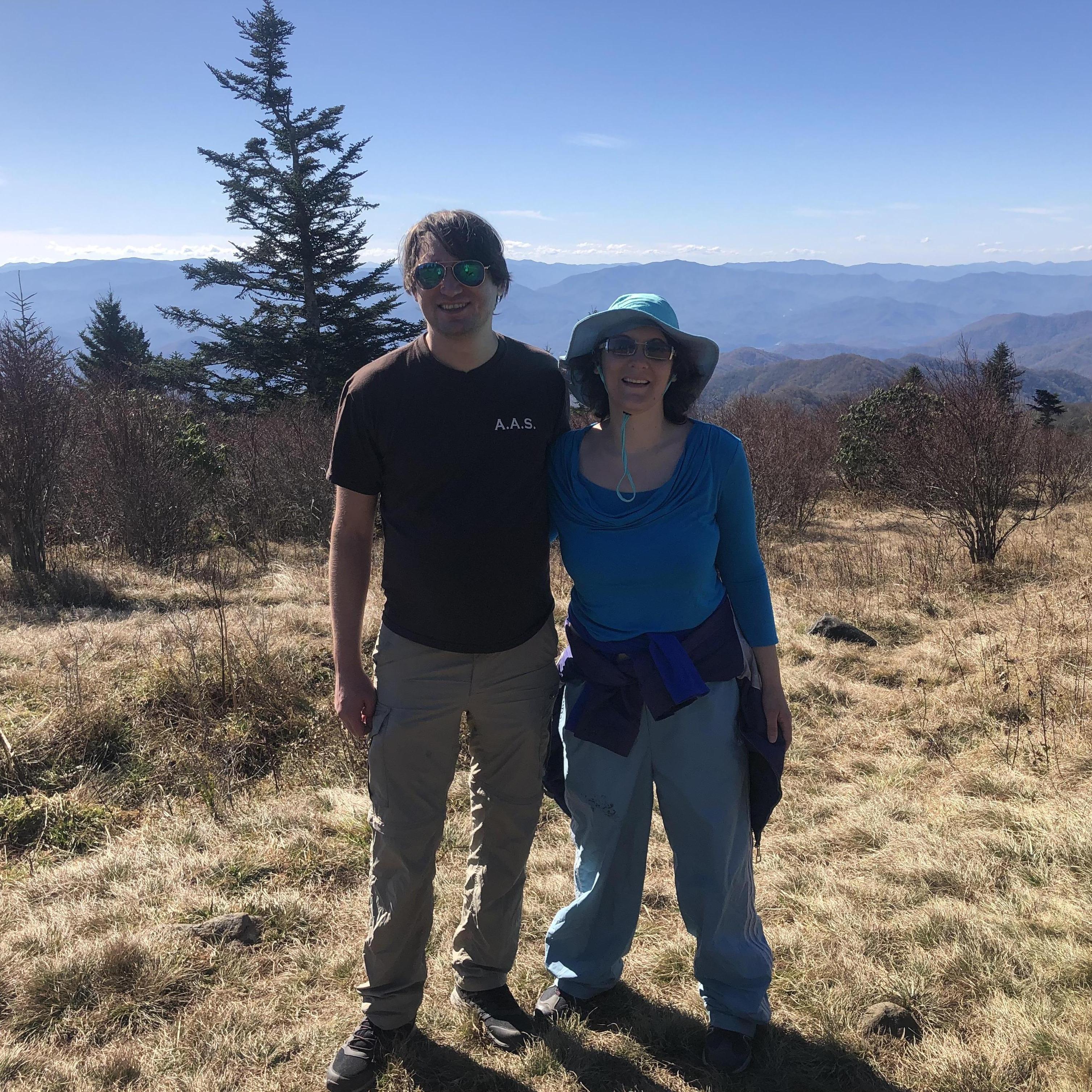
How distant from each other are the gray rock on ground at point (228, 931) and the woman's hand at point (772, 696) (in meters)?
1.93

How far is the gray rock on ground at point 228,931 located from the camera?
2633 mm

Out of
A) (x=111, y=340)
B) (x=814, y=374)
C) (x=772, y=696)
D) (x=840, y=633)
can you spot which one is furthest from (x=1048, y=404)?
(x=814, y=374)

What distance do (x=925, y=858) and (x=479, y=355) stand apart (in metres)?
2.61

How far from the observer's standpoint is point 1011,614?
6.68m

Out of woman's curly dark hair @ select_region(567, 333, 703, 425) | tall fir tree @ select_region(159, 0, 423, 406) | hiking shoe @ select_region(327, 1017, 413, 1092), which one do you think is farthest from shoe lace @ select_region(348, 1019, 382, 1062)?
tall fir tree @ select_region(159, 0, 423, 406)

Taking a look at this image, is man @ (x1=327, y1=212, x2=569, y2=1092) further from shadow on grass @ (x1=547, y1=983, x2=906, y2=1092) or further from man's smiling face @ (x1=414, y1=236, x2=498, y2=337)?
shadow on grass @ (x1=547, y1=983, x2=906, y2=1092)

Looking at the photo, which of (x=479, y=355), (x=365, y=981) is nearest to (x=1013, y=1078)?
(x=365, y=981)

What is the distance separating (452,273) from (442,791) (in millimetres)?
1339

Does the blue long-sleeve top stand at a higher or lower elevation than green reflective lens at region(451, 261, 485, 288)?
lower

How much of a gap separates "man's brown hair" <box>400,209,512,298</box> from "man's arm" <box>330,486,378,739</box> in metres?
0.61

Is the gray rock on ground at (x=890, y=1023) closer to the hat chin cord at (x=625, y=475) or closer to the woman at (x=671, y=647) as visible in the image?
the woman at (x=671, y=647)

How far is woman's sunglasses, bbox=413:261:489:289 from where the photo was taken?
185 cm

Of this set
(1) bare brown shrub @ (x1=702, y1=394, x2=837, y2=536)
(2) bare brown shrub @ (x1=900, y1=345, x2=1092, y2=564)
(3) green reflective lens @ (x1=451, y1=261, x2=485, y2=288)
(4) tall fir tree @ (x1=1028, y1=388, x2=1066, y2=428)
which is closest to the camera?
(3) green reflective lens @ (x1=451, y1=261, x2=485, y2=288)

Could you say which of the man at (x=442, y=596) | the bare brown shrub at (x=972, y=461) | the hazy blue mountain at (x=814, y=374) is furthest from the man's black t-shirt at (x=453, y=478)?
the hazy blue mountain at (x=814, y=374)
